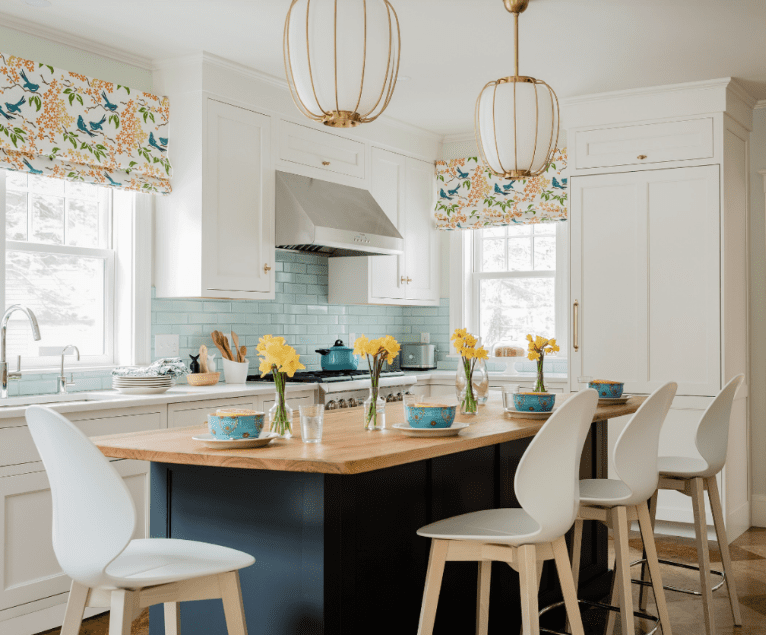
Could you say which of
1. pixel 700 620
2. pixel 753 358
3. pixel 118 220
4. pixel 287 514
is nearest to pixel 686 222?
pixel 753 358

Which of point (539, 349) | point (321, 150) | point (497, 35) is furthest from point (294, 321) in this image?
point (539, 349)

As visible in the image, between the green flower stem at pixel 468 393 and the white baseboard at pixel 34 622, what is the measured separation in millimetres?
1829

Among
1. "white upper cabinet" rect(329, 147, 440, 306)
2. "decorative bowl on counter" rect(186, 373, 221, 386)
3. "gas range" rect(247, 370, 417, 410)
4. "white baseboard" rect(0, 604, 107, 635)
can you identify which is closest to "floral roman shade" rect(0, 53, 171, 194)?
"decorative bowl on counter" rect(186, 373, 221, 386)

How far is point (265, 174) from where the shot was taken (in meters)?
4.79

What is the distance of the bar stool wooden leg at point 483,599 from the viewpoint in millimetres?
2508

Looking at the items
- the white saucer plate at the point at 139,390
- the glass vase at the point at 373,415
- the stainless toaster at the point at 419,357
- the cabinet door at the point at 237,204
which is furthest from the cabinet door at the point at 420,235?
the glass vase at the point at 373,415

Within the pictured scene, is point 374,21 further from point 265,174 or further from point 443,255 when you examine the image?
point 443,255

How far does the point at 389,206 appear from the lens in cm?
583

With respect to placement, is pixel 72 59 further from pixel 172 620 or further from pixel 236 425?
pixel 172 620

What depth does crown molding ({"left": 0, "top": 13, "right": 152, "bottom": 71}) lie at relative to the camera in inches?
152

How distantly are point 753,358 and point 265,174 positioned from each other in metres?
3.17

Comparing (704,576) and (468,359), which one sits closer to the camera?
(468,359)

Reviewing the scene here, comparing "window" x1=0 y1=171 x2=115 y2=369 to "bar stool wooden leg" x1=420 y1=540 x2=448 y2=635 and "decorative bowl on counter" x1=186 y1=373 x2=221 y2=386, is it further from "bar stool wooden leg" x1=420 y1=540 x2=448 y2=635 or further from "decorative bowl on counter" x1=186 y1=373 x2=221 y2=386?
"bar stool wooden leg" x1=420 y1=540 x2=448 y2=635

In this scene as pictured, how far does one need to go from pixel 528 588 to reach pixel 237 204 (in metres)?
3.00
